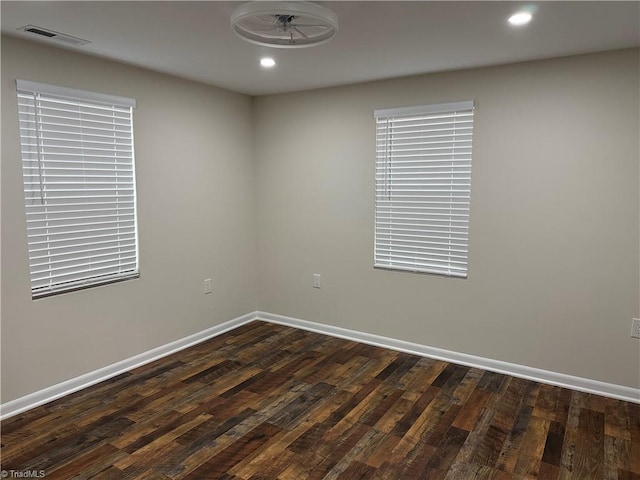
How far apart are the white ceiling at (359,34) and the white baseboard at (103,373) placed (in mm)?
2191

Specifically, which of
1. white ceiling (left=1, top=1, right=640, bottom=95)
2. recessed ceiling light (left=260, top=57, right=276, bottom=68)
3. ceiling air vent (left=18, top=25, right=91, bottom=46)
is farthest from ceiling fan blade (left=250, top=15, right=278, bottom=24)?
ceiling air vent (left=18, top=25, right=91, bottom=46)

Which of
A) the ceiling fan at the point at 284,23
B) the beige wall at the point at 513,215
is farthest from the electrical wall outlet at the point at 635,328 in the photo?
the ceiling fan at the point at 284,23

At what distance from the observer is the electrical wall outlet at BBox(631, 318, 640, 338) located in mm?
3010

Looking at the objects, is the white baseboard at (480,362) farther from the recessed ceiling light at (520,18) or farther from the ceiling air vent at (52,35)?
the ceiling air vent at (52,35)

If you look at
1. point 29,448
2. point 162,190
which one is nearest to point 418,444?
point 29,448

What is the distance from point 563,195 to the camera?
3162 mm

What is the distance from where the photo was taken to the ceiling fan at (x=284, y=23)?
6.93 feet

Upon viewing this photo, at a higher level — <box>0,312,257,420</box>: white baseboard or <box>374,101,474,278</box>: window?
<box>374,101,474,278</box>: window

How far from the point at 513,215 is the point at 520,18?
1.44 m

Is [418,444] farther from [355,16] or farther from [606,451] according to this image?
[355,16]

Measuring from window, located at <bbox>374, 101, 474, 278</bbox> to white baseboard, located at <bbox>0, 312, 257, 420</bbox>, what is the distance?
1.64m

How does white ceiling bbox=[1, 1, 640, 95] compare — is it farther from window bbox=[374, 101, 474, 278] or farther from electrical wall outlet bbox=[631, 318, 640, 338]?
electrical wall outlet bbox=[631, 318, 640, 338]

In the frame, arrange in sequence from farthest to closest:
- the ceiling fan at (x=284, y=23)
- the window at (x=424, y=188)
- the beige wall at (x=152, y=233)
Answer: the window at (x=424, y=188) < the beige wall at (x=152, y=233) < the ceiling fan at (x=284, y=23)

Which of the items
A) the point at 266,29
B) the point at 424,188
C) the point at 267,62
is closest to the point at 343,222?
the point at 424,188
